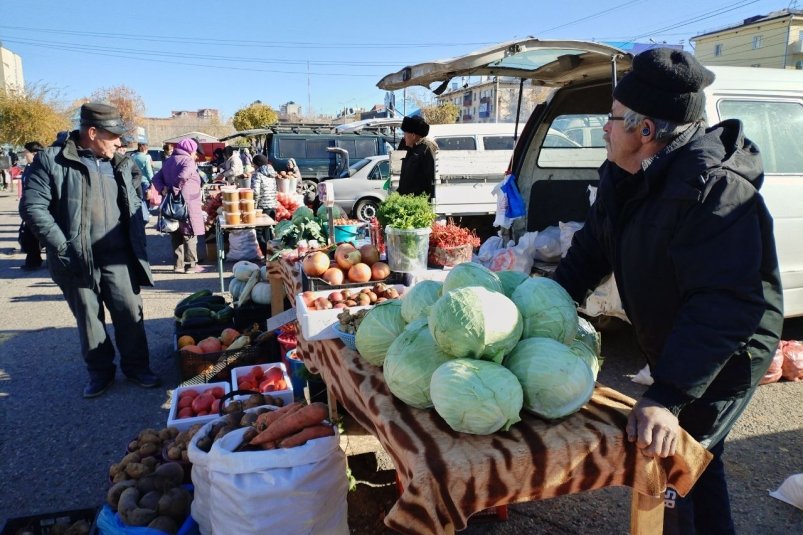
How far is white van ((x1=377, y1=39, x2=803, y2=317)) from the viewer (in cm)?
442

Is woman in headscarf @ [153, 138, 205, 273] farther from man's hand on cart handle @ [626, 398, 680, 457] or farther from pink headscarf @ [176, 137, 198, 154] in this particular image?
man's hand on cart handle @ [626, 398, 680, 457]

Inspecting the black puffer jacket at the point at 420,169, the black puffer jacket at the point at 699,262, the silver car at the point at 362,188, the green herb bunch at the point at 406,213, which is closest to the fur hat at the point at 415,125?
the black puffer jacket at the point at 420,169

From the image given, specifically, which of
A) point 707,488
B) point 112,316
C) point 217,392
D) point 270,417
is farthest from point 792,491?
point 112,316

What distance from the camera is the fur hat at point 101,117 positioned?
4.05 m

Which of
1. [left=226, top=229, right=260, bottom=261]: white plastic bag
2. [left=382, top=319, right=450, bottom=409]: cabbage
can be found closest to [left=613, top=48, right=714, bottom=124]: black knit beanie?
[left=382, top=319, right=450, bottom=409]: cabbage

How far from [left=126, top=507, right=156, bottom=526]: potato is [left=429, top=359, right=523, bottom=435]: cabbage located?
1.60 meters

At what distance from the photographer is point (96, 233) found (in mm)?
4234

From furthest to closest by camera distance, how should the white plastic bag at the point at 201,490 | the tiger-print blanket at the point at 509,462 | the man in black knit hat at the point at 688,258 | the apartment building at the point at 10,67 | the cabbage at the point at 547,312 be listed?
the apartment building at the point at 10,67, the white plastic bag at the point at 201,490, the cabbage at the point at 547,312, the man in black knit hat at the point at 688,258, the tiger-print blanket at the point at 509,462

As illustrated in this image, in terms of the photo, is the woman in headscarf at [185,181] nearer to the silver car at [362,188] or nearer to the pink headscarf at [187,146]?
the pink headscarf at [187,146]

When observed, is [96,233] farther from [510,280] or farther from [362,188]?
[362,188]

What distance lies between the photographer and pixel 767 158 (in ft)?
14.7

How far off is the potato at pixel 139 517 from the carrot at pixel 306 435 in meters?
0.68

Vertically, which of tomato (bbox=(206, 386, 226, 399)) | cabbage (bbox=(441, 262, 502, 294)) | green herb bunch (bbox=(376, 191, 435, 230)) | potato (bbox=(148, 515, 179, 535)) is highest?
green herb bunch (bbox=(376, 191, 435, 230))

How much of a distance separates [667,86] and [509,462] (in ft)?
4.12
